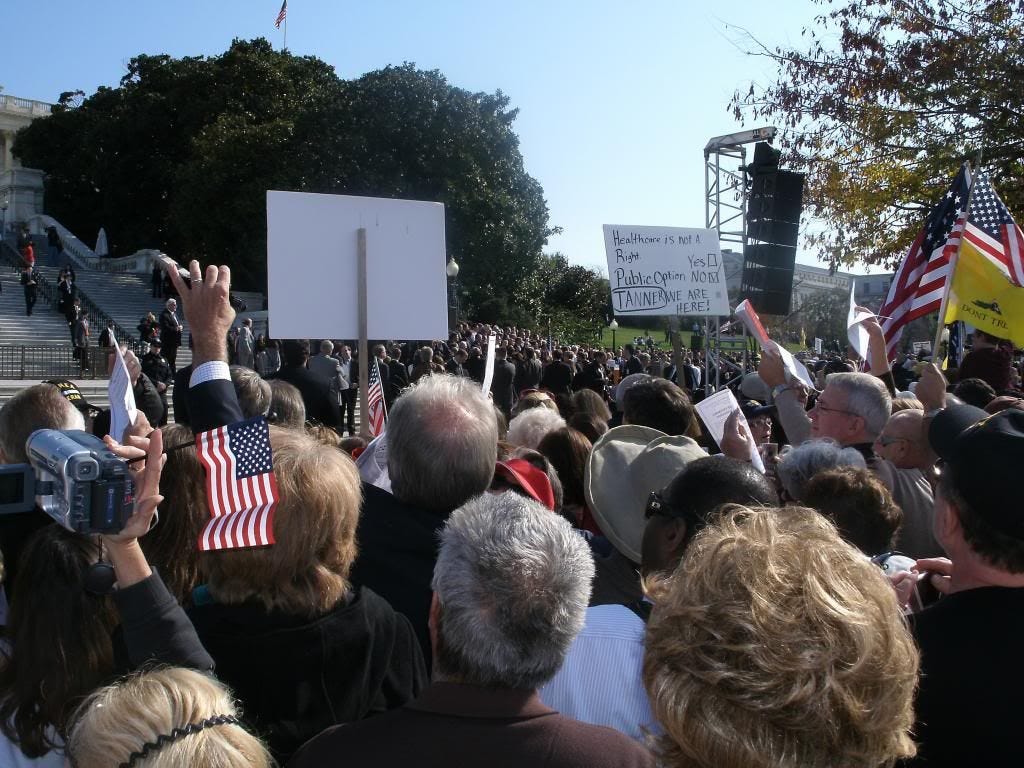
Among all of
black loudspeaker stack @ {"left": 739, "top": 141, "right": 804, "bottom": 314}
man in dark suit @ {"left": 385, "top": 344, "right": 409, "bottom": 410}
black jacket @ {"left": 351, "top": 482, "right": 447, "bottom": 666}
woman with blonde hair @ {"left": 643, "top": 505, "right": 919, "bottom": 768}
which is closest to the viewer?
woman with blonde hair @ {"left": 643, "top": 505, "right": 919, "bottom": 768}

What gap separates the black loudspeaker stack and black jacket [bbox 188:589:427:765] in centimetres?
1094

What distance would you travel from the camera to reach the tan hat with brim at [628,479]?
3164 mm

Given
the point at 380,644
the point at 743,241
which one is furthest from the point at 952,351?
the point at 380,644

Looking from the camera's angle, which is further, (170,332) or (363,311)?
(170,332)

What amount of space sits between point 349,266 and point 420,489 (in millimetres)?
2065

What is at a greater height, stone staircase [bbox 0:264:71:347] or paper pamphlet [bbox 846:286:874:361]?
paper pamphlet [bbox 846:286:874:361]

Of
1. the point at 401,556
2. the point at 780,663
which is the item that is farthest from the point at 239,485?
the point at 780,663

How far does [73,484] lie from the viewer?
64.5 inches

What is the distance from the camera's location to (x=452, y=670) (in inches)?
68.7

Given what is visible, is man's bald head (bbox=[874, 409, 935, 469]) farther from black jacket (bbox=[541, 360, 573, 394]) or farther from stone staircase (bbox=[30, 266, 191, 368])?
stone staircase (bbox=[30, 266, 191, 368])

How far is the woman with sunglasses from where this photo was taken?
1.91m

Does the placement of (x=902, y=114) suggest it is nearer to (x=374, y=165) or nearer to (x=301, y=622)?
(x=301, y=622)

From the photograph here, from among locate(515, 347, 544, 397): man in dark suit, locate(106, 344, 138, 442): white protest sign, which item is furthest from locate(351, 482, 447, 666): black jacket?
locate(515, 347, 544, 397): man in dark suit

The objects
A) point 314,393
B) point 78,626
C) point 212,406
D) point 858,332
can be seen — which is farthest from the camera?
point 314,393
